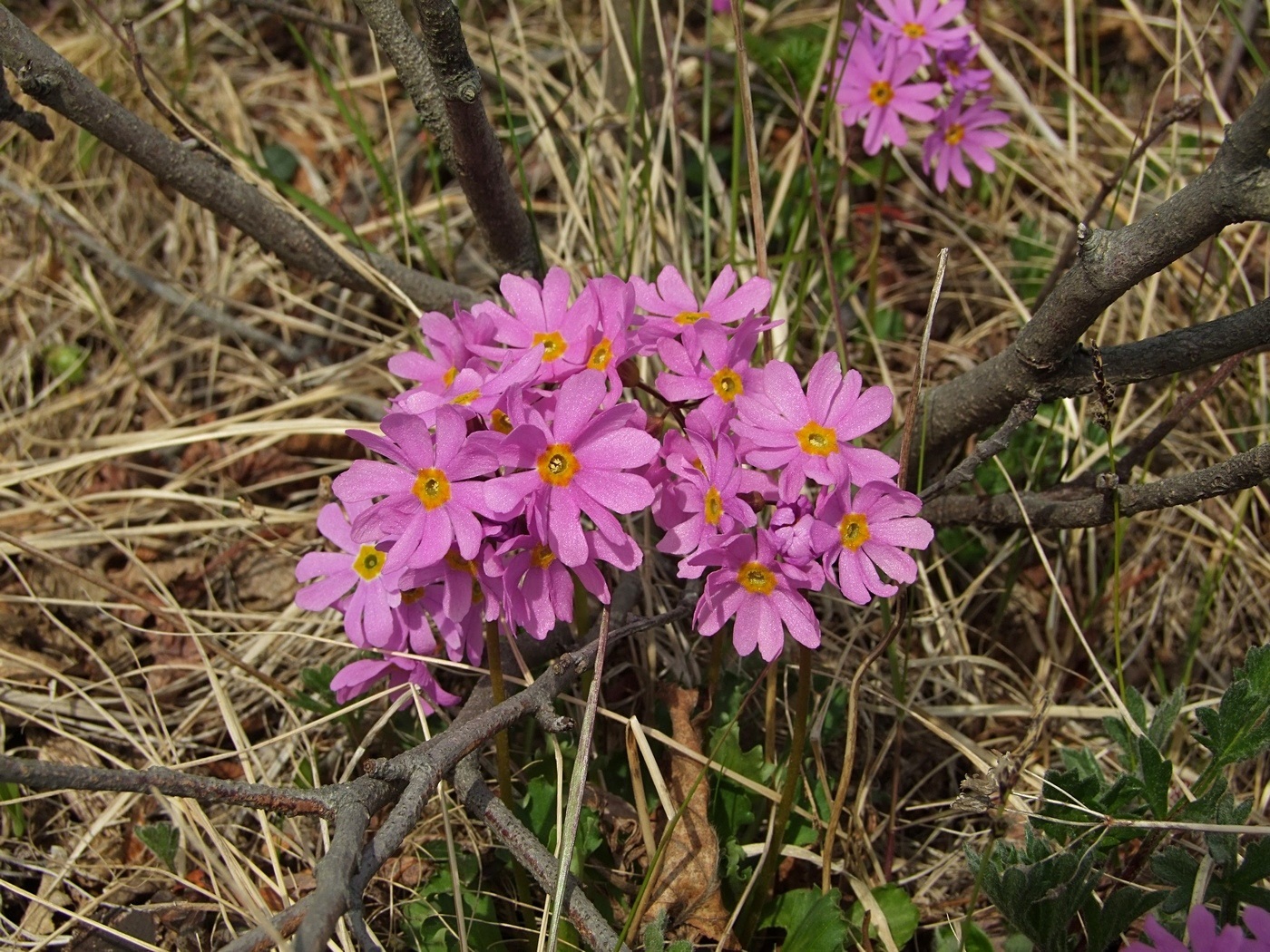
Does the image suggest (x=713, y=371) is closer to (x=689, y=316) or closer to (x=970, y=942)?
(x=689, y=316)

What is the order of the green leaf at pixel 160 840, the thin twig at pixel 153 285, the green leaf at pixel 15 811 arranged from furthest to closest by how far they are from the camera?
1. the thin twig at pixel 153 285
2. the green leaf at pixel 15 811
3. the green leaf at pixel 160 840

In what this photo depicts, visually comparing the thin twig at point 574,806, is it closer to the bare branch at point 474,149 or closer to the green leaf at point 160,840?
the green leaf at point 160,840

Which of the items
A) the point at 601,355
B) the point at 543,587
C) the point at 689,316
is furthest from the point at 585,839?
the point at 689,316

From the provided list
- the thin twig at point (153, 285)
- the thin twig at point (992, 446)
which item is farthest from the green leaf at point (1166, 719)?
the thin twig at point (153, 285)

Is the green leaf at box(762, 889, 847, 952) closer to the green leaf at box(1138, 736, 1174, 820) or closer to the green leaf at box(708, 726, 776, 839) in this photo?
the green leaf at box(708, 726, 776, 839)

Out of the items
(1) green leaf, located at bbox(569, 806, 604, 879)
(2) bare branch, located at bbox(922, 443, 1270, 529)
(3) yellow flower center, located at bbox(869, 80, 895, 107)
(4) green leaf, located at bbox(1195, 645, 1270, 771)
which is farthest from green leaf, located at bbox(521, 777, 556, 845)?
(3) yellow flower center, located at bbox(869, 80, 895, 107)

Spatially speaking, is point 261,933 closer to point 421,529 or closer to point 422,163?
point 421,529

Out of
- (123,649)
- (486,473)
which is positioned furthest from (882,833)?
(123,649)
